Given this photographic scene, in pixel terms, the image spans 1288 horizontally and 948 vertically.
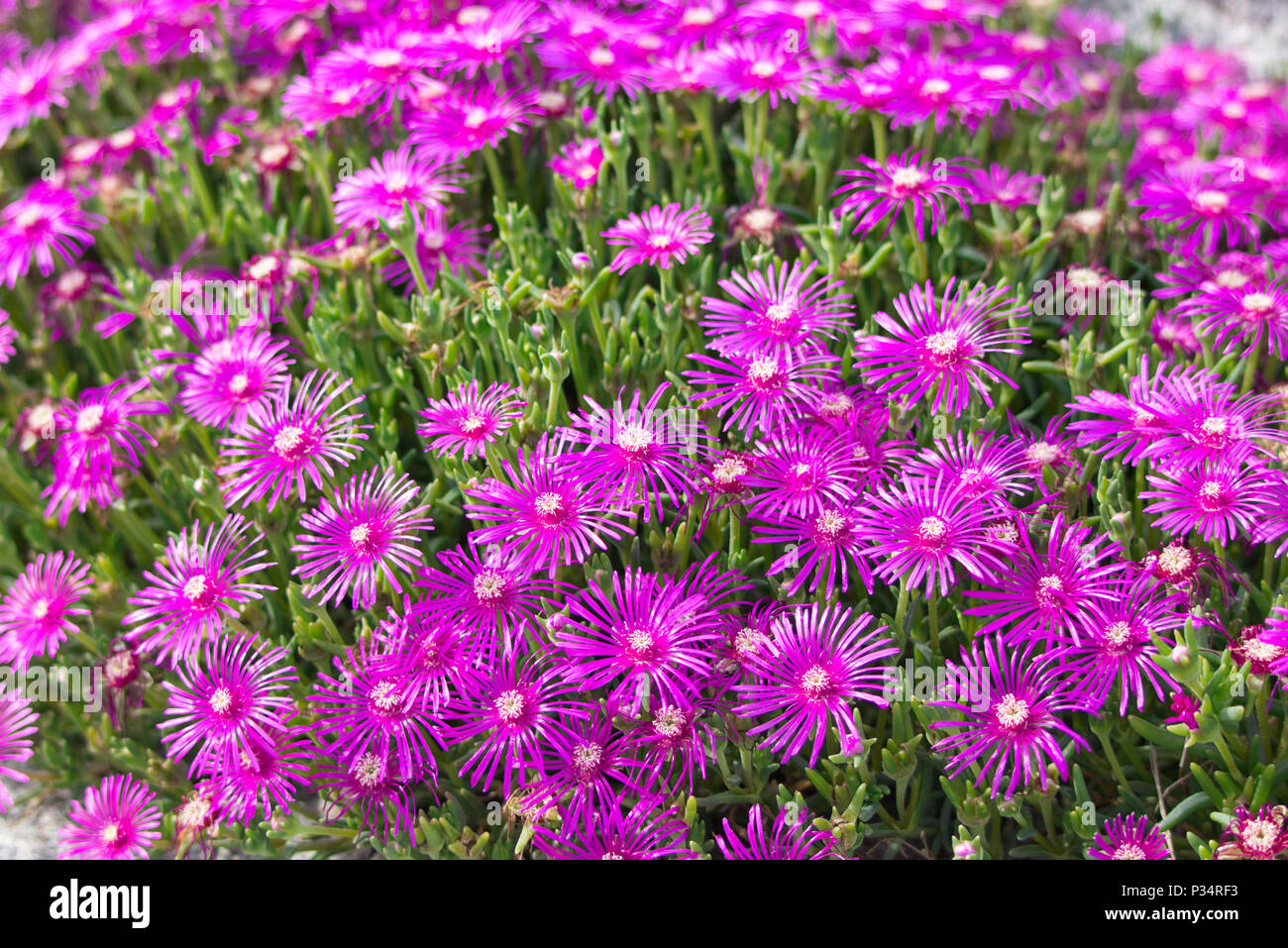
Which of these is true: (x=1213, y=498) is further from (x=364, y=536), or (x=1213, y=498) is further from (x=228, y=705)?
(x=228, y=705)

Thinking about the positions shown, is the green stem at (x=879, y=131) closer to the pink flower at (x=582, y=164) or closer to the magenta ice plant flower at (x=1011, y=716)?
the pink flower at (x=582, y=164)

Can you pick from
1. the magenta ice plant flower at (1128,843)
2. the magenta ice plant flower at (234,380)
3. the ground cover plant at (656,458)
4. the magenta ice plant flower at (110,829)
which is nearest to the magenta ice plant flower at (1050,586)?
the ground cover plant at (656,458)

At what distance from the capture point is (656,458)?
1.46 meters

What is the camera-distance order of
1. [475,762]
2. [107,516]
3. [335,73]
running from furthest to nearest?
[335,73], [107,516], [475,762]

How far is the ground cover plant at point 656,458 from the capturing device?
140 cm

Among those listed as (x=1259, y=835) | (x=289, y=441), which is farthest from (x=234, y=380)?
(x=1259, y=835)

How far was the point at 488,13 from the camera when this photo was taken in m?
2.18

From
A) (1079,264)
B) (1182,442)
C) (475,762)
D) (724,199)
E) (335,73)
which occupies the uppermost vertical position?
(335,73)

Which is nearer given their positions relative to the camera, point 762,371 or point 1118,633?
point 1118,633

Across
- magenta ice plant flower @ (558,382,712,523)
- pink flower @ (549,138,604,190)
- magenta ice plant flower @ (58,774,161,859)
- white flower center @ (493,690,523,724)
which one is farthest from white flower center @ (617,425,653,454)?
magenta ice plant flower @ (58,774,161,859)

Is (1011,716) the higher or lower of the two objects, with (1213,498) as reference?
lower

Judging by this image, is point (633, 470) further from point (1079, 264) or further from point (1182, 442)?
point (1079, 264)
